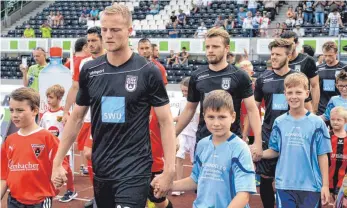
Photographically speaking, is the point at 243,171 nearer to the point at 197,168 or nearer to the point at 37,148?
the point at 197,168

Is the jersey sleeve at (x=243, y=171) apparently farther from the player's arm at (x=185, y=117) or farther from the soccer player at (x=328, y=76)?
the soccer player at (x=328, y=76)

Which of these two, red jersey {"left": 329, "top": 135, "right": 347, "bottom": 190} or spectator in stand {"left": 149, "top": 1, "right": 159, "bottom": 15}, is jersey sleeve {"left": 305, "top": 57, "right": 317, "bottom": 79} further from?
spectator in stand {"left": 149, "top": 1, "right": 159, "bottom": 15}

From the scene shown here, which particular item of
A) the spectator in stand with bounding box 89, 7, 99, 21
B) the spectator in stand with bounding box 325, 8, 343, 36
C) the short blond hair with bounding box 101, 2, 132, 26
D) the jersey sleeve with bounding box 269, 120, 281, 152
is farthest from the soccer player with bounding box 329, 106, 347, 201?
the spectator in stand with bounding box 89, 7, 99, 21

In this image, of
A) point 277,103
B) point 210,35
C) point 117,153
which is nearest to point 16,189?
point 117,153

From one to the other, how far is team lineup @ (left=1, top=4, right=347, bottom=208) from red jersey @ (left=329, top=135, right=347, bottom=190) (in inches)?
0.4

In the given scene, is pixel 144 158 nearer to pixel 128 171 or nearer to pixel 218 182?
pixel 128 171

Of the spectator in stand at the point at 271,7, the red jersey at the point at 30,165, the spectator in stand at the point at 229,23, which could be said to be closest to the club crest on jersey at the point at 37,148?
the red jersey at the point at 30,165

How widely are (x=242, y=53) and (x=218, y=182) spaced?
56.4 feet

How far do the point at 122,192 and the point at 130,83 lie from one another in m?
0.78

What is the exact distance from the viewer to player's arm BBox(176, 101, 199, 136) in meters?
5.49

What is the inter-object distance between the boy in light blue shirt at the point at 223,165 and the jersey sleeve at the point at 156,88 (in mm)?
373

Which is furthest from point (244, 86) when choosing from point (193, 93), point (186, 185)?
point (186, 185)

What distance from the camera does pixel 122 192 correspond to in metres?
4.13

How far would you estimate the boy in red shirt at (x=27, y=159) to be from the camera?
16.0 feet
